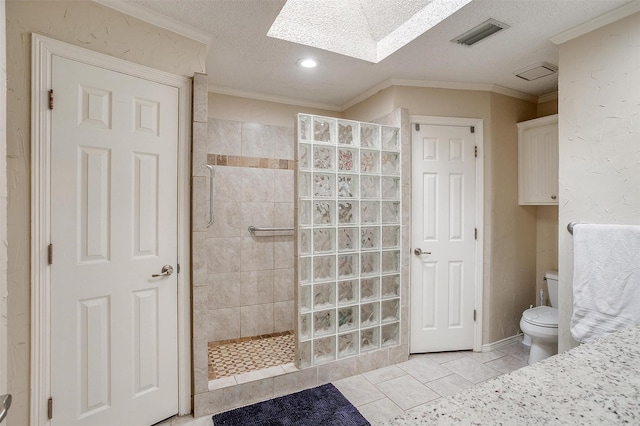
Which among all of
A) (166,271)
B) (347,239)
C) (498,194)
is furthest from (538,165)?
(166,271)

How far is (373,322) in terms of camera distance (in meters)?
2.57

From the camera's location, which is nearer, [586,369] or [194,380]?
[586,369]

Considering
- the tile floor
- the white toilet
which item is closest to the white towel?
the white toilet

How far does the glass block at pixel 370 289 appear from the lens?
2.54 meters

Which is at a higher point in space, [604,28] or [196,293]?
[604,28]

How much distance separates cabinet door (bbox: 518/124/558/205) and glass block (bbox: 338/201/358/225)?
1640mm

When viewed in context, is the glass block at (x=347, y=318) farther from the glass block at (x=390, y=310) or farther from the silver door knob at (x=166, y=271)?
the silver door knob at (x=166, y=271)

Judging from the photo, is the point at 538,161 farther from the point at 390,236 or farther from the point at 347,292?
the point at 347,292

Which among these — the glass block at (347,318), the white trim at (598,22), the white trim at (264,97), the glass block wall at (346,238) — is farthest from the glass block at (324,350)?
the white trim at (598,22)

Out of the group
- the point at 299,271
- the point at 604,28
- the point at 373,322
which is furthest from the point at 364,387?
the point at 604,28

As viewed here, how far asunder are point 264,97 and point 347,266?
1.81 m

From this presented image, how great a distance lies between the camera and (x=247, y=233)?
3.00 meters

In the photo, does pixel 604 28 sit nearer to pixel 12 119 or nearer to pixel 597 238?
pixel 597 238

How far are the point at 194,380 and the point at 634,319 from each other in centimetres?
246
